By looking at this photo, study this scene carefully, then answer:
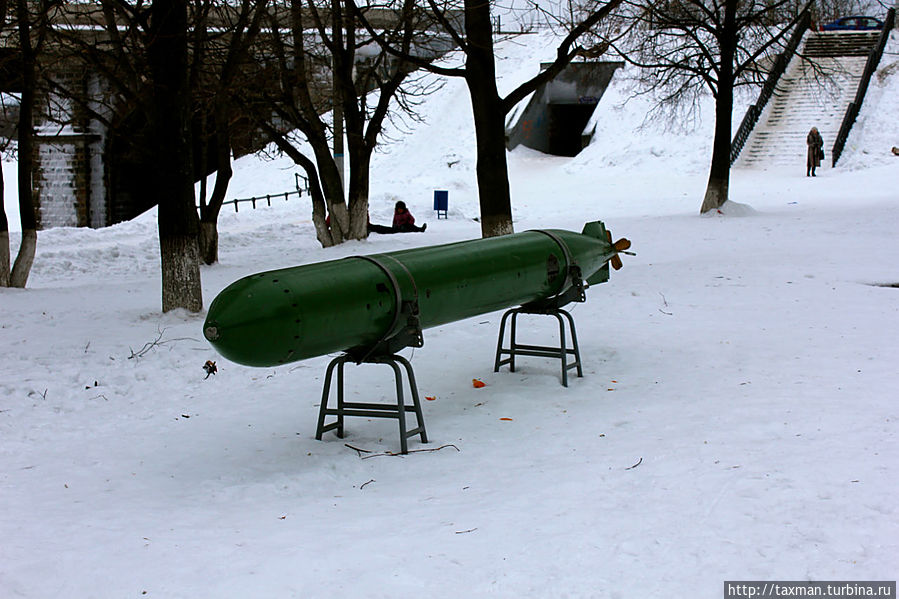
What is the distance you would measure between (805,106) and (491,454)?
26.3 metres

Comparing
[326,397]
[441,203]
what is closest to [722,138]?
[441,203]

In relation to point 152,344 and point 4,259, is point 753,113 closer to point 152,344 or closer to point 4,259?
point 4,259

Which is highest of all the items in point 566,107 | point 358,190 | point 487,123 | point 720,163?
point 566,107

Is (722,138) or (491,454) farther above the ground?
(722,138)

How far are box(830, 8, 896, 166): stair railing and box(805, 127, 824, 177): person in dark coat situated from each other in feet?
1.76

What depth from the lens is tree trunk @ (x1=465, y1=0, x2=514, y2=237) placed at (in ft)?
37.3

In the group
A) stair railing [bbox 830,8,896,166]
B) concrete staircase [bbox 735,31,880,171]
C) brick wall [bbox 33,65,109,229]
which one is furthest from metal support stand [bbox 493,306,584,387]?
brick wall [bbox 33,65,109,229]

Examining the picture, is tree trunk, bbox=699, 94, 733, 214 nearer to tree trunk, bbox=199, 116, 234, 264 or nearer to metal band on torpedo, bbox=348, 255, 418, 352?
tree trunk, bbox=199, 116, 234, 264

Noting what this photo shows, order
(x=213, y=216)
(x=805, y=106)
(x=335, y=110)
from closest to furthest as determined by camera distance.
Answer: (x=213, y=216) < (x=335, y=110) < (x=805, y=106)

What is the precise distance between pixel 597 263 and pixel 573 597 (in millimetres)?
4587

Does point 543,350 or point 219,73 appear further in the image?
point 219,73

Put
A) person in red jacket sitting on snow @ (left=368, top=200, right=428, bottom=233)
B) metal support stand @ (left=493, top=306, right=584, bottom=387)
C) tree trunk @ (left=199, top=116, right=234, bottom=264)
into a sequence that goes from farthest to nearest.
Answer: person in red jacket sitting on snow @ (left=368, top=200, right=428, bottom=233) < tree trunk @ (left=199, top=116, right=234, bottom=264) < metal support stand @ (left=493, top=306, right=584, bottom=387)

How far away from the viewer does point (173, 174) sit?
9.47m

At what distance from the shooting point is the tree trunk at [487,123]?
11.4m
